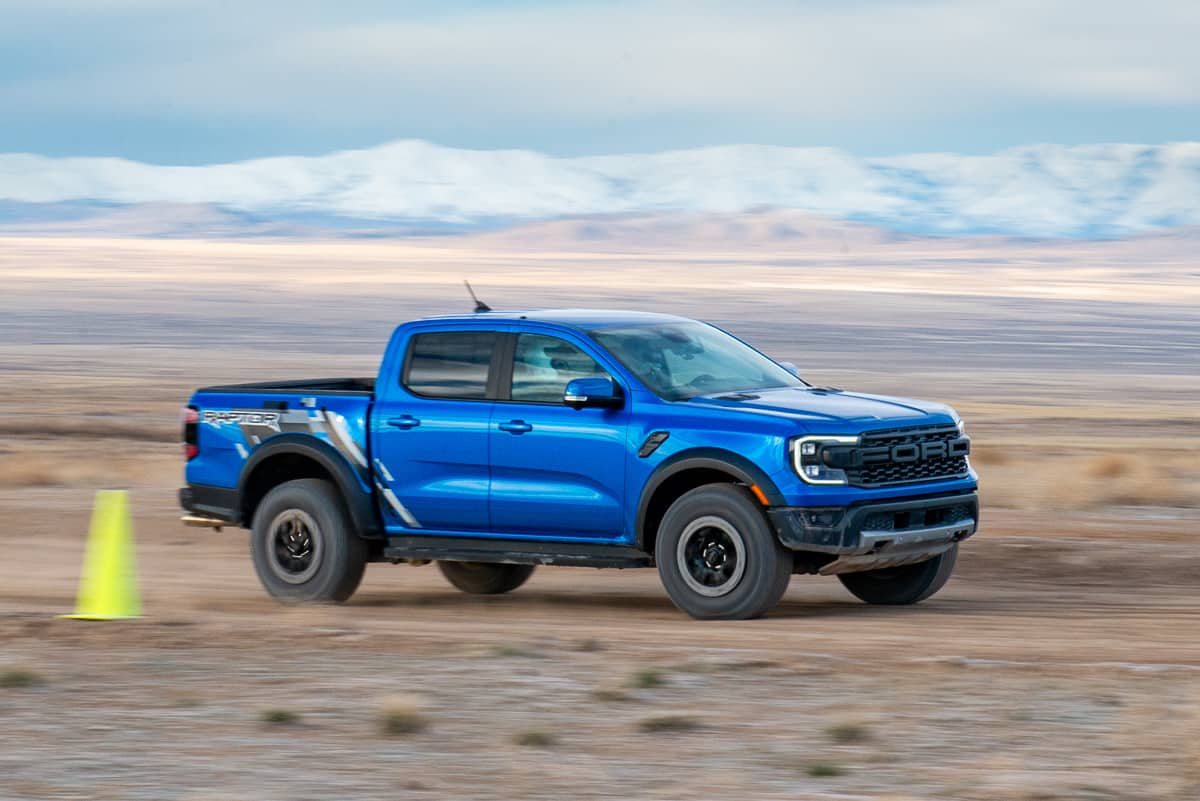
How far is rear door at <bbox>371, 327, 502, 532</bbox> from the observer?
452 inches

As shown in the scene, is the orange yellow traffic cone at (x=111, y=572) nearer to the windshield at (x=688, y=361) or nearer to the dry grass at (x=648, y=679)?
the windshield at (x=688, y=361)

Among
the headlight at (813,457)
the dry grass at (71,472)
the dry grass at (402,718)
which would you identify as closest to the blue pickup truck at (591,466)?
the headlight at (813,457)

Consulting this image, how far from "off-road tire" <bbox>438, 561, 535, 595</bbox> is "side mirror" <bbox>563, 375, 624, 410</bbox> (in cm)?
254

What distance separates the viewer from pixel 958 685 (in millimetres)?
8891

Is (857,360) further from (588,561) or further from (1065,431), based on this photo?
(588,561)

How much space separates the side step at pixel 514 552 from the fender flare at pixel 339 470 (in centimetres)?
19

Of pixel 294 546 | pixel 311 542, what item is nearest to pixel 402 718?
pixel 311 542

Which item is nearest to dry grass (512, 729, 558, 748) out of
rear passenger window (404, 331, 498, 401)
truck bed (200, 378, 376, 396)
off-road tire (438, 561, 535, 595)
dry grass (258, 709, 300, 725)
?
dry grass (258, 709, 300, 725)

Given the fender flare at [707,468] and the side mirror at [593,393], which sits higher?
the side mirror at [593,393]

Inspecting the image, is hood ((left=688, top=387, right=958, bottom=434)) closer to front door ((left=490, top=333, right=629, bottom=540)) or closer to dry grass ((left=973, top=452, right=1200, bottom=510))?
front door ((left=490, top=333, right=629, bottom=540))

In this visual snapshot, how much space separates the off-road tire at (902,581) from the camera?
470 inches

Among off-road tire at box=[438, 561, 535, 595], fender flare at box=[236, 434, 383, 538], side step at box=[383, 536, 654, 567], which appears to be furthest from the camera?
off-road tire at box=[438, 561, 535, 595]

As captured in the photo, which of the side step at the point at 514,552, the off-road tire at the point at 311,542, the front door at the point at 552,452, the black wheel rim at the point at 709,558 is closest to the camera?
the black wheel rim at the point at 709,558

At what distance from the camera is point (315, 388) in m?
12.4
